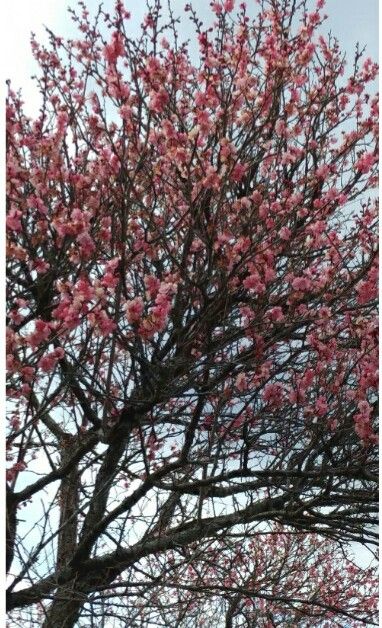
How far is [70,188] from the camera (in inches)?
235

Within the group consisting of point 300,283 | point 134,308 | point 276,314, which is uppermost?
point 300,283

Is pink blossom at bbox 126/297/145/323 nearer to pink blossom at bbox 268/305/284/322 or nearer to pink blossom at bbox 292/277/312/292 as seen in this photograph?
pink blossom at bbox 268/305/284/322

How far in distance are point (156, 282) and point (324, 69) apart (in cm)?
452

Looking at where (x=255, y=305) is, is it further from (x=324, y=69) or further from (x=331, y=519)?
(x=324, y=69)

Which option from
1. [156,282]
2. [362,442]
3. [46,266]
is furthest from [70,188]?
[362,442]

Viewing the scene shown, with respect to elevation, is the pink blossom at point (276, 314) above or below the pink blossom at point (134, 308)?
above

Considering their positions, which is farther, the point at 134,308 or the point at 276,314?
the point at 276,314

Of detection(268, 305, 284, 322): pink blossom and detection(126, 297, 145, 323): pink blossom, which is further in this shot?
detection(268, 305, 284, 322): pink blossom

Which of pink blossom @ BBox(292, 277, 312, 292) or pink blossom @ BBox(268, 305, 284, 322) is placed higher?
pink blossom @ BBox(292, 277, 312, 292)

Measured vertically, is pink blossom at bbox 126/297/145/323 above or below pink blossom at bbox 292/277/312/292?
below

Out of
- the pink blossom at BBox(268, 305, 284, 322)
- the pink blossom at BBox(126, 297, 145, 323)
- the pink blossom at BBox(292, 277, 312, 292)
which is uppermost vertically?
the pink blossom at BBox(292, 277, 312, 292)

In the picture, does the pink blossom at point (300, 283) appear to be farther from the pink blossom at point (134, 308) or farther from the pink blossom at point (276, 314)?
the pink blossom at point (134, 308)

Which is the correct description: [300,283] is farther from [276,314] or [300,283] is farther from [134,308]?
[134,308]

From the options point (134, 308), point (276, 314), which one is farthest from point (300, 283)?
point (134, 308)
